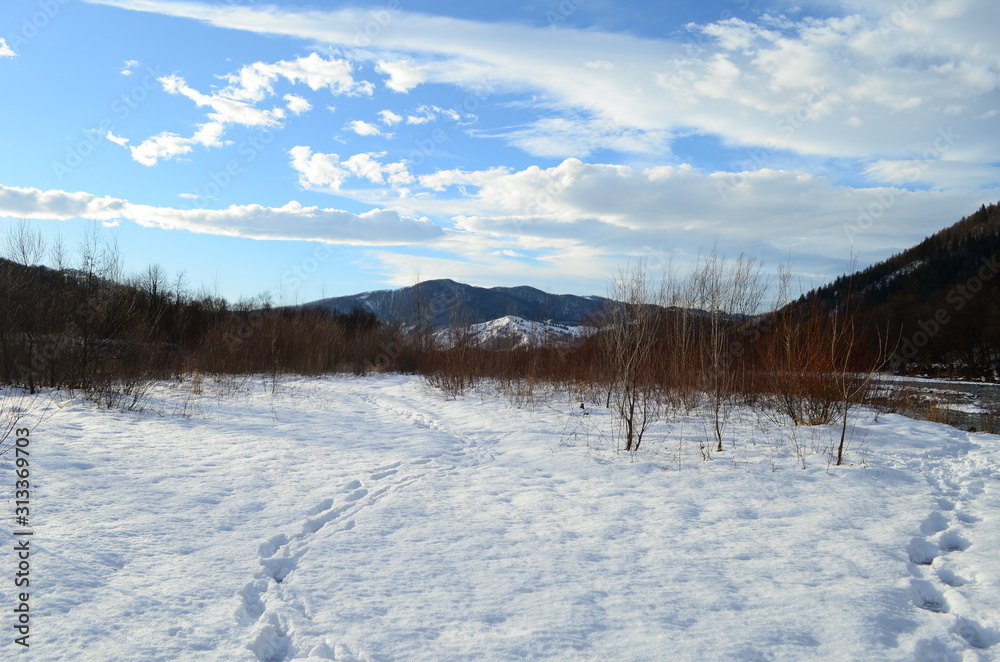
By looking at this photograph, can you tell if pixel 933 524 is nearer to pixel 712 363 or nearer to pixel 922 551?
pixel 922 551

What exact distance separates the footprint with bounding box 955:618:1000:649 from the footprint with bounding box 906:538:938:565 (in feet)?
3.29

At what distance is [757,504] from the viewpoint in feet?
17.9

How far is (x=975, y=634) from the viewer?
10.2 feet

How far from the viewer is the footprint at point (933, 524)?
15.6 ft

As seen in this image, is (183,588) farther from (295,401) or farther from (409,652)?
(295,401)

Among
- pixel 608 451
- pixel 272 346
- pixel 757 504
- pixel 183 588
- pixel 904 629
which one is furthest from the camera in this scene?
pixel 272 346

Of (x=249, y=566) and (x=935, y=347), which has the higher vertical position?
(x=935, y=347)

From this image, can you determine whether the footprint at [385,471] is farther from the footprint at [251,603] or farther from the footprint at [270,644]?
the footprint at [270,644]

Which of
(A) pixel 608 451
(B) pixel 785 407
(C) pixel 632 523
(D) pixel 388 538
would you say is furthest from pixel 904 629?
(B) pixel 785 407

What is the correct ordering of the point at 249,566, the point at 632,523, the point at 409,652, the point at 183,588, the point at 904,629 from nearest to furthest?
1. the point at 409,652
2. the point at 904,629
3. the point at 183,588
4. the point at 249,566
5. the point at 632,523

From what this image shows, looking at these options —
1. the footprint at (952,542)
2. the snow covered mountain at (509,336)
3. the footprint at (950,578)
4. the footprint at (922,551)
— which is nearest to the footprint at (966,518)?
the footprint at (952,542)

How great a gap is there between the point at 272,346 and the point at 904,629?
2264cm

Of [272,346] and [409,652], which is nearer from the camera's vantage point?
[409,652]

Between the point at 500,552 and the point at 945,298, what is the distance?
2275 inches
